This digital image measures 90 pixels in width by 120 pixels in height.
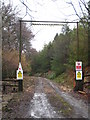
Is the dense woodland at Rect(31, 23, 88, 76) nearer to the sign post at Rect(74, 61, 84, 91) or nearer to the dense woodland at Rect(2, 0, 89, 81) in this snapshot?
the dense woodland at Rect(2, 0, 89, 81)

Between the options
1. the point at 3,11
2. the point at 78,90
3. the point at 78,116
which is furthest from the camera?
the point at 3,11

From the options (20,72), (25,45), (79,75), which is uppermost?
(25,45)

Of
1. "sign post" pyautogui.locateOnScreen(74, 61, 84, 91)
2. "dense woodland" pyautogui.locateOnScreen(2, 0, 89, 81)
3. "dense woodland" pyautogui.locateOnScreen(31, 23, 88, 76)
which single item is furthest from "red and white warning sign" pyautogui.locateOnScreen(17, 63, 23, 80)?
"dense woodland" pyautogui.locateOnScreen(31, 23, 88, 76)

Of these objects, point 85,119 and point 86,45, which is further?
point 86,45

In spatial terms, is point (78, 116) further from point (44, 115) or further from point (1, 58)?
point (1, 58)

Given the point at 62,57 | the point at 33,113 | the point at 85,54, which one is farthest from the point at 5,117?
the point at 62,57

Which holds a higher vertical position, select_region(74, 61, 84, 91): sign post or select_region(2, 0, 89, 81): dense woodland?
select_region(2, 0, 89, 81): dense woodland

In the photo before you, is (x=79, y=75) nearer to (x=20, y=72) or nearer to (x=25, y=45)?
(x=20, y=72)

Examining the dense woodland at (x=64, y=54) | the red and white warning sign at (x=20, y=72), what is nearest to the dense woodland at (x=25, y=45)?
the dense woodland at (x=64, y=54)

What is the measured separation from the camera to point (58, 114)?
6.50 m

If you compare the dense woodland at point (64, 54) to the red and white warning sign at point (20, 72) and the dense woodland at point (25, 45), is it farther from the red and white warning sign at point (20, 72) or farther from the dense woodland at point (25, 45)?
the red and white warning sign at point (20, 72)

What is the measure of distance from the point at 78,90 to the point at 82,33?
336 inches

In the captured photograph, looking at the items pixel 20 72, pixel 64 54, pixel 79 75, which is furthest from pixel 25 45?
pixel 79 75

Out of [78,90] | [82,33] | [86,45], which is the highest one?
[82,33]
